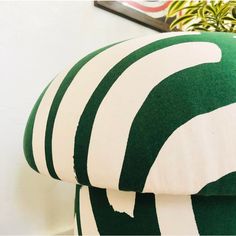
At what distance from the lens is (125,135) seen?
300 mm

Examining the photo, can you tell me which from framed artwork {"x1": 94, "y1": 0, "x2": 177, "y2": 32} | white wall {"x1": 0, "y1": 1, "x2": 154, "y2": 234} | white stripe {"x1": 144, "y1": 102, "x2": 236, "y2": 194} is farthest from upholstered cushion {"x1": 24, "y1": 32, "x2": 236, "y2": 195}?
framed artwork {"x1": 94, "y1": 0, "x2": 177, "y2": 32}

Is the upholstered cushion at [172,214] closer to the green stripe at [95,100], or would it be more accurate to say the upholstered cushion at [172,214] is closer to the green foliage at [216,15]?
the green stripe at [95,100]

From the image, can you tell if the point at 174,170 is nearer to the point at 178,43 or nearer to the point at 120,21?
the point at 178,43

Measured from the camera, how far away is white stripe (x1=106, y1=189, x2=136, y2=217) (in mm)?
350

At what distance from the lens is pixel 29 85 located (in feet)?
2.61

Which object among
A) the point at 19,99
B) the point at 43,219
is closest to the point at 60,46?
the point at 19,99

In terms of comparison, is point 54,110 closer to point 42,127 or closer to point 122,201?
point 42,127

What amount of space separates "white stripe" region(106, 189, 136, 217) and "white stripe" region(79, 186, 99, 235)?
0.18 feet

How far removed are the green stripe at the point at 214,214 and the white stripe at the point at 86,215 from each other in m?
0.16

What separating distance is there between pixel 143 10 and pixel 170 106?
966mm

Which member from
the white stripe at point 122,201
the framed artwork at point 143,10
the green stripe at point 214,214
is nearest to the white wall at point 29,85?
the framed artwork at point 143,10

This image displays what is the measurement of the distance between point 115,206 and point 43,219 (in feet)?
1.76

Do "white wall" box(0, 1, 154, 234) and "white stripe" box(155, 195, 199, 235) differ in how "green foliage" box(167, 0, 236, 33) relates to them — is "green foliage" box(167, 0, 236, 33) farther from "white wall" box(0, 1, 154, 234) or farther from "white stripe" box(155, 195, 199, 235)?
"white stripe" box(155, 195, 199, 235)

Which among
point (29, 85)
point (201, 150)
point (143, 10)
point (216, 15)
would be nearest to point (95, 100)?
point (201, 150)
